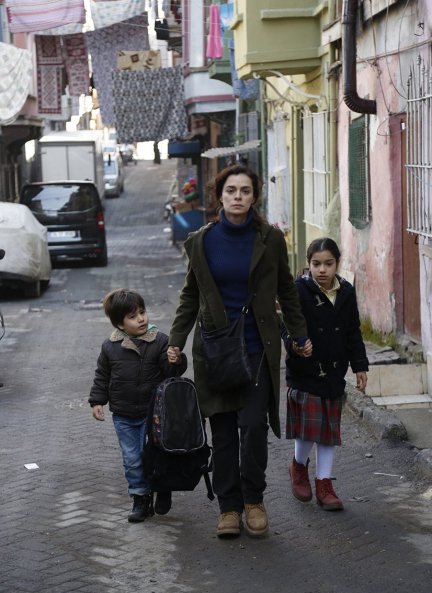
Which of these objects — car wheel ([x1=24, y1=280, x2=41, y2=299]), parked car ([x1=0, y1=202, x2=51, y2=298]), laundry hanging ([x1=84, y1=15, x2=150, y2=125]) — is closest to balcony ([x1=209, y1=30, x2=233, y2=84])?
laundry hanging ([x1=84, y1=15, x2=150, y2=125])

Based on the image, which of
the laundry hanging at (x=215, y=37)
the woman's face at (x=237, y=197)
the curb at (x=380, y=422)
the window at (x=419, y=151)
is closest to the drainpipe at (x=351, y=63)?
the window at (x=419, y=151)

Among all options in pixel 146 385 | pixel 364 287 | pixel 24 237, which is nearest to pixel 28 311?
pixel 24 237

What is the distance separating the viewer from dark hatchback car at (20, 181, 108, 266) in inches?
987

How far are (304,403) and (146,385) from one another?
0.87 m

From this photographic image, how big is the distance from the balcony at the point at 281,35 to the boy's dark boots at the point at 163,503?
1017 cm

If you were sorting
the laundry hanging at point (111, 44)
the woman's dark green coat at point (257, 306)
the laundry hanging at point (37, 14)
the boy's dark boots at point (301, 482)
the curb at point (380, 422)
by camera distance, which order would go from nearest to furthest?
1. the woman's dark green coat at point (257, 306)
2. the boy's dark boots at point (301, 482)
3. the curb at point (380, 422)
4. the laundry hanging at point (37, 14)
5. the laundry hanging at point (111, 44)

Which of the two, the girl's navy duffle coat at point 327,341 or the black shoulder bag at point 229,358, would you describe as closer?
the black shoulder bag at point 229,358

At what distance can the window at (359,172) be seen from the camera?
485 inches

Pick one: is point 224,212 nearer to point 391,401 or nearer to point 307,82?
point 391,401

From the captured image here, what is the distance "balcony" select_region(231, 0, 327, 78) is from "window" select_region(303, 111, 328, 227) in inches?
31.9

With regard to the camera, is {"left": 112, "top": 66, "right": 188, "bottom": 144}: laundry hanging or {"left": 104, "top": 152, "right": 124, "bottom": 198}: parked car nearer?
{"left": 112, "top": 66, "right": 188, "bottom": 144}: laundry hanging

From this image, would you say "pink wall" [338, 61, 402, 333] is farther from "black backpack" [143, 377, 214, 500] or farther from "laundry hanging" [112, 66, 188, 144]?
"laundry hanging" [112, 66, 188, 144]

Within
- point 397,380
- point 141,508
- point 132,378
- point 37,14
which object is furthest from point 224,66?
point 141,508

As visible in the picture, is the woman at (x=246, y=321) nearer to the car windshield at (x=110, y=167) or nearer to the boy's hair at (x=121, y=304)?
the boy's hair at (x=121, y=304)
